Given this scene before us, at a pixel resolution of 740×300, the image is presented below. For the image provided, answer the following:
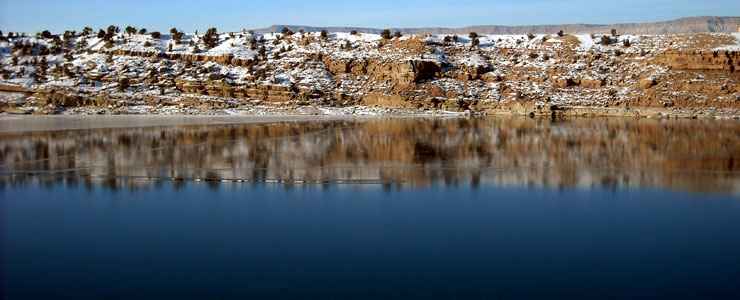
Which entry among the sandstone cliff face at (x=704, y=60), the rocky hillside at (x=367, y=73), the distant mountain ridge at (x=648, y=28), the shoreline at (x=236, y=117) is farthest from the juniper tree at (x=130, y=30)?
the distant mountain ridge at (x=648, y=28)

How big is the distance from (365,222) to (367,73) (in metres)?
38.2

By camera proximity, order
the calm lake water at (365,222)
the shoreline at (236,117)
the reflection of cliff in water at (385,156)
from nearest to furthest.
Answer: the calm lake water at (365,222) < the reflection of cliff in water at (385,156) < the shoreline at (236,117)

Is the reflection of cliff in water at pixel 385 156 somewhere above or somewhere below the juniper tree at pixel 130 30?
below

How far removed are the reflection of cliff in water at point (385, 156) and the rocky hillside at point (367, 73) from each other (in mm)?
11920

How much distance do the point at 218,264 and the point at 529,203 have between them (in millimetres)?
5938

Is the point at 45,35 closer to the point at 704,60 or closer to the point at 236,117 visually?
the point at 236,117

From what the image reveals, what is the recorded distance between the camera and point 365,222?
11062 millimetres

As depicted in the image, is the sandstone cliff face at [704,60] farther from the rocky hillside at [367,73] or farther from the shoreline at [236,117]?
the shoreline at [236,117]

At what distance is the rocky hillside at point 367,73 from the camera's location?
4181 centimetres

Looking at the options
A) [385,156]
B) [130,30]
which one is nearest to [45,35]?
[130,30]

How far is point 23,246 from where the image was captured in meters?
9.56

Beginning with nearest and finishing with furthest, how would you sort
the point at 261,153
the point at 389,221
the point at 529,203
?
the point at 389,221
the point at 529,203
the point at 261,153

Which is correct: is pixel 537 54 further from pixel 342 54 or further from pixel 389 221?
pixel 389 221

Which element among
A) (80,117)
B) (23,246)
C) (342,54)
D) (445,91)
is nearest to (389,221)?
(23,246)
